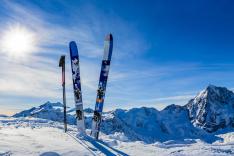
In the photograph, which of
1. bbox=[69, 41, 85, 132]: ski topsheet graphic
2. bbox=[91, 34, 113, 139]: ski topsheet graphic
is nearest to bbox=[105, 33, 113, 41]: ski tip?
bbox=[91, 34, 113, 139]: ski topsheet graphic

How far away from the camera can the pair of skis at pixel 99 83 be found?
37.2 metres

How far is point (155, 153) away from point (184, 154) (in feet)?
7.77

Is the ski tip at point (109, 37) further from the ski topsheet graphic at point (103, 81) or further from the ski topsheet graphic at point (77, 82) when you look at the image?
the ski topsheet graphic at point (77, 82)

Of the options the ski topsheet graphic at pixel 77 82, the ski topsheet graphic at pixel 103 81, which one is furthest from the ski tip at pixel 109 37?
the ski topsheet graphic at pixel 77 82

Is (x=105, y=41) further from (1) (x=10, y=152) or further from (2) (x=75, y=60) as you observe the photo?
(1) (x=10, y=152)

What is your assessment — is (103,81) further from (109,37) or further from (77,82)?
(109,37)

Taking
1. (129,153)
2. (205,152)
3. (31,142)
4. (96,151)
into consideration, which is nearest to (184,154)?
(205,152)

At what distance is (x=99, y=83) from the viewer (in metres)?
37.6

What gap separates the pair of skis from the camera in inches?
1465

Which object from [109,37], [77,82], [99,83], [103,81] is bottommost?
[99,83]

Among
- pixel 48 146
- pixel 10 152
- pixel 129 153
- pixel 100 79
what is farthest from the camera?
pixel 100 79

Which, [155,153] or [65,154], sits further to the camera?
[155,153]

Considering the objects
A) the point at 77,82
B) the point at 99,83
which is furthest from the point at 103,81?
the point at 77,82

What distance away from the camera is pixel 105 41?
1497 inches
